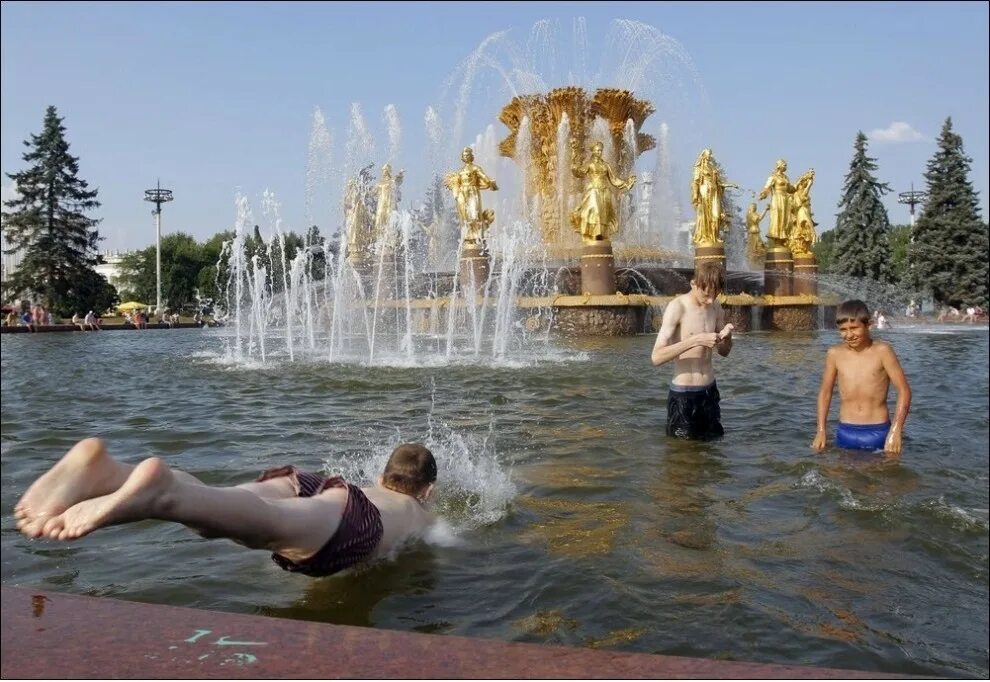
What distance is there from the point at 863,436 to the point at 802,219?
21.1m

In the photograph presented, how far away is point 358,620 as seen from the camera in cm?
317

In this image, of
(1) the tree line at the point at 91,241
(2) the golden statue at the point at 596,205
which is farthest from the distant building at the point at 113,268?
(2) the golden statue at the point at 596,205

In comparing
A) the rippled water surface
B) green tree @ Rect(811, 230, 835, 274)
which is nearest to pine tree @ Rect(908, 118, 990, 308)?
green tree @ Rect(811, 230, 835, 274)

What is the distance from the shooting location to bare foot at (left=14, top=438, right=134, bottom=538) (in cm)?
238

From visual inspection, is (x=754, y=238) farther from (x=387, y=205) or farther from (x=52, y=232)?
(x=52, y=232)

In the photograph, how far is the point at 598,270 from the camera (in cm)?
2041

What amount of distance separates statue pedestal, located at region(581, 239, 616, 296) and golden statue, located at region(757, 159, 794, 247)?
23.3 ft

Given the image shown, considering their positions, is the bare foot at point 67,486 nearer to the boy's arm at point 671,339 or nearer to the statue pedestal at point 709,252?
the boy's arm at point 671,339

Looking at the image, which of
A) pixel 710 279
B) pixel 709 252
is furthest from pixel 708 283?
pixel 709 252

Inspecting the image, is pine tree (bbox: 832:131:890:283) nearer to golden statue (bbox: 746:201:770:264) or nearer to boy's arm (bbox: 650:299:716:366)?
golden statue (bbox: 746:201:770:264)

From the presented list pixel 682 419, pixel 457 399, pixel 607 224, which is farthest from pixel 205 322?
pixel 682 419

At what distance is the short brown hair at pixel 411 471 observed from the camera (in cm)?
388

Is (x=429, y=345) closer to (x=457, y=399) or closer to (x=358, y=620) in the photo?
(x=457, y=399)

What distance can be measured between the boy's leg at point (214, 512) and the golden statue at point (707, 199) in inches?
792
